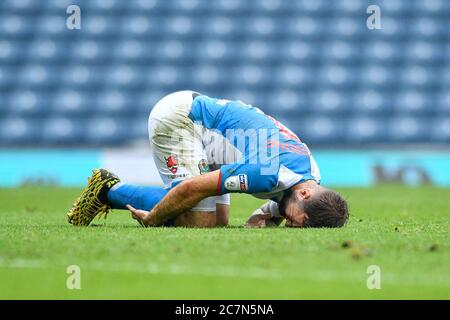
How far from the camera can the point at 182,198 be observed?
6.00 metres

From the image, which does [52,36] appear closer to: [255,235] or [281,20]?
[281,20]

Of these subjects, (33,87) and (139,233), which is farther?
→ (33,87)

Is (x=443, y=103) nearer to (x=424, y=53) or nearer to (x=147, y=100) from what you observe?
(x=424, y=53)

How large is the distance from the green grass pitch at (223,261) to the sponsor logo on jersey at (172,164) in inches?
17.5

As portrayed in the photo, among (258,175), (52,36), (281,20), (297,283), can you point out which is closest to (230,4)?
(281,20)

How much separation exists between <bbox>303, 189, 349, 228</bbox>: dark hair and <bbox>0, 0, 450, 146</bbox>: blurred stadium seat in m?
11.2

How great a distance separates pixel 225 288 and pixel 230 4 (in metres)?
16.5

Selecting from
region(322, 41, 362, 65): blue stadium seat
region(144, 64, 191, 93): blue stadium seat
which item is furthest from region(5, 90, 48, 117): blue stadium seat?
region(322, 41, 362, 65): blue stadium seat

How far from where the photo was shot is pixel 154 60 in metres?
19.4

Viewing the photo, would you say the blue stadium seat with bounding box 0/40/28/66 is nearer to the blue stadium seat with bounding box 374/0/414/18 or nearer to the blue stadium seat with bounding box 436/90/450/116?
the blue stadium seat with bounding box 374/0/414/18

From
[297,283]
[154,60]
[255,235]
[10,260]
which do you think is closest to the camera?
[297,283]

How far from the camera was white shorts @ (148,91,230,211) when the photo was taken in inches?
251

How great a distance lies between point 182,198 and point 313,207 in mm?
798

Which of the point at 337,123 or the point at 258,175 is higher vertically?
the point at 258,175
